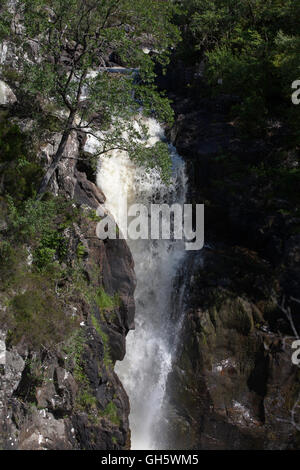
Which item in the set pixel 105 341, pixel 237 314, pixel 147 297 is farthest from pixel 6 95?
pixel 237 314

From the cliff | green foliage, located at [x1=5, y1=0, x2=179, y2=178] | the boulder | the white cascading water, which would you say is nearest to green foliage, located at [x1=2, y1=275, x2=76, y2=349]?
the cliff

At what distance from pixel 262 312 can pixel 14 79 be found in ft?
34.9

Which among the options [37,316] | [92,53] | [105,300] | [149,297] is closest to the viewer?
[37,316]

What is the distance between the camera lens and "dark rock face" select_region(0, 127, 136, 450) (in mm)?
7402

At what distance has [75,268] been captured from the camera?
32.9ft

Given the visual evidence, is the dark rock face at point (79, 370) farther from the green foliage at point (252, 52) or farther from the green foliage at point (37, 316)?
the green foliage at point (252, 52)

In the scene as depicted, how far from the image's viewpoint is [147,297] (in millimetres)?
13500

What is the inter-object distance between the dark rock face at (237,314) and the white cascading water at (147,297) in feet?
1.59

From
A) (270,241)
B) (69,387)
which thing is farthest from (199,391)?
(270,241)

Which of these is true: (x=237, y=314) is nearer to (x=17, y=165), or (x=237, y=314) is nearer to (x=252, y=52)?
(x=17, y=165)

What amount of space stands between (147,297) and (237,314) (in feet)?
10.3

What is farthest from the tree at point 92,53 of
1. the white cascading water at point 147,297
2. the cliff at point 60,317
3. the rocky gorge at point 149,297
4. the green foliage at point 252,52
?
the green foliage at point 252,52

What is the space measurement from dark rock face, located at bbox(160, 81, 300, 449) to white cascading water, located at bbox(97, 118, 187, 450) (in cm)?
49
